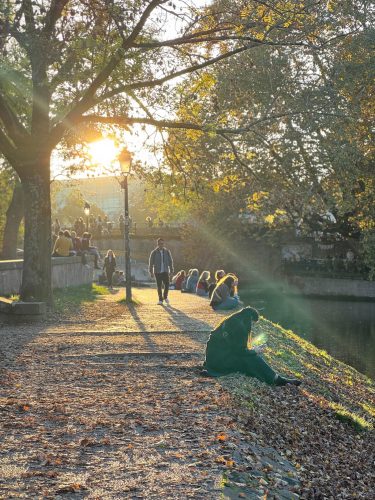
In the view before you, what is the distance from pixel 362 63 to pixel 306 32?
6768 millimetres

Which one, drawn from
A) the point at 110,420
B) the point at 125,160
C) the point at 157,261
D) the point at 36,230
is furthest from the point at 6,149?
the point at 110,420

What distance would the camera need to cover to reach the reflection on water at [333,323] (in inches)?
941

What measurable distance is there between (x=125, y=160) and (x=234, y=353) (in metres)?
10.8

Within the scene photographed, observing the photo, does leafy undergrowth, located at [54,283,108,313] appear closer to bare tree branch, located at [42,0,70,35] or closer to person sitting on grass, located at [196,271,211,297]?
person sitting on grass, located at [196,271,211,297]

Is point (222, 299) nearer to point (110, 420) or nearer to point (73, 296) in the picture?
point (73, 296)

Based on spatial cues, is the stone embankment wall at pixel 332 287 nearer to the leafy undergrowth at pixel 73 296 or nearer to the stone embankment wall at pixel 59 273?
the stone embankment wall at pixel 59 273

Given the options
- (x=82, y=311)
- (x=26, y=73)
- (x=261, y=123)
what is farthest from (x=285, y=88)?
(x=26, y=73)

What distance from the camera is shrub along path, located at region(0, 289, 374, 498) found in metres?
5.50

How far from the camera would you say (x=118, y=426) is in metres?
6.89

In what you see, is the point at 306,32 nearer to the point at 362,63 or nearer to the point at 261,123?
the point at 261,123

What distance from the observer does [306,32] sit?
15.0 m

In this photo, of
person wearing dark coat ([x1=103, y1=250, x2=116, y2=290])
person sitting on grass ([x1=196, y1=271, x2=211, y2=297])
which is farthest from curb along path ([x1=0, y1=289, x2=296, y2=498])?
person wearing dark coat ([x1=103, y1=250, x2=116, y2=290])

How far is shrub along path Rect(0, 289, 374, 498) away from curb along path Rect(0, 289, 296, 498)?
0.01 meters

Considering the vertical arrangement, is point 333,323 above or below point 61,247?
below
